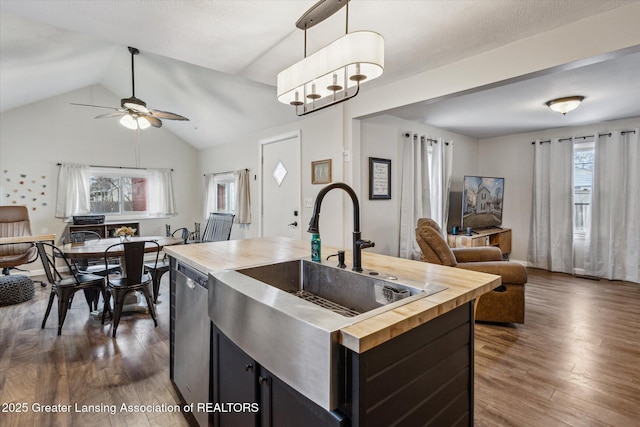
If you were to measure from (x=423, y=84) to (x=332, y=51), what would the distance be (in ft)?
5.38

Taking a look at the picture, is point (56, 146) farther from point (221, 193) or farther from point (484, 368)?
point (484, 368)

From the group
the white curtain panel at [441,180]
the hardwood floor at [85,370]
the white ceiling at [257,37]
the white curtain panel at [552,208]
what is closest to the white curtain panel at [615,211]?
the white curtain panel at [552,208]

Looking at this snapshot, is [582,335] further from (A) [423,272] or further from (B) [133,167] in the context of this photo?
(B) [133,167]

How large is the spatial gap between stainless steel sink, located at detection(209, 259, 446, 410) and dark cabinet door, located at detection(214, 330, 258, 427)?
0.37ft

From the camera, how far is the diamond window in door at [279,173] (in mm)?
4430

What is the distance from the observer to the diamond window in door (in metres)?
4.43

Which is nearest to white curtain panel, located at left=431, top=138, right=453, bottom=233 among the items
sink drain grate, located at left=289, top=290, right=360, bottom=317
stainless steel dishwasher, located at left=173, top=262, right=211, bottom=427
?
sink drain grate, located at left=289, top=290, right=360, bottom=317

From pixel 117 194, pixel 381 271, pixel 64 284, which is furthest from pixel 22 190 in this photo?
pixel 381 271

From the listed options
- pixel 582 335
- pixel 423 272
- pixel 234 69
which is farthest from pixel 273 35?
pixel 582 335

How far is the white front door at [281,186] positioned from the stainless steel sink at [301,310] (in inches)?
101

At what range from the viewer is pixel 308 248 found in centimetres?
210

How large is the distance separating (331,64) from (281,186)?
3.11 meters

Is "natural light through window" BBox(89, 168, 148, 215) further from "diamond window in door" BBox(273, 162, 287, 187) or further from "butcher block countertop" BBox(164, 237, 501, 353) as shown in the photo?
"butcher block countertop" BBox(164, 237, 501, 353)

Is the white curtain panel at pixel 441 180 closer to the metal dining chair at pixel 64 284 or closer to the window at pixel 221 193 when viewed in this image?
the window at pixel 221 193
